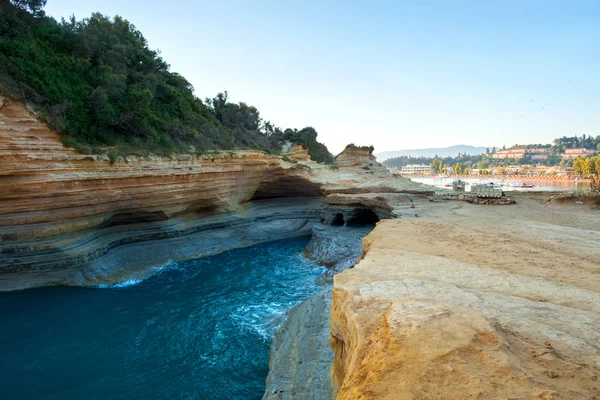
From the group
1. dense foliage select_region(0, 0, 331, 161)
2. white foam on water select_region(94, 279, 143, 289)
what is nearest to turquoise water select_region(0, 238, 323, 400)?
white foam on water select_region(94, 279, 143, 289)

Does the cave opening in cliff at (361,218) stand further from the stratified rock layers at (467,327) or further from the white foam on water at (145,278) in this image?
the stratified rock layers at (467,327)

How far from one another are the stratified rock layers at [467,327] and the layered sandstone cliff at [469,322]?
10 mm

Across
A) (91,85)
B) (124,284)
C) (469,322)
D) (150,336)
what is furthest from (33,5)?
(469,322)

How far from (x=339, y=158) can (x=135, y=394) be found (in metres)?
25.4

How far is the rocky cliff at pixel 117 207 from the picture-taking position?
494 inches

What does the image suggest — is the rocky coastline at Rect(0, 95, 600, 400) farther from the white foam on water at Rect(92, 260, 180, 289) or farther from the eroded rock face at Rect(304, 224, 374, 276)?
the white foam on water at Rect(92, 260, 180, 289)

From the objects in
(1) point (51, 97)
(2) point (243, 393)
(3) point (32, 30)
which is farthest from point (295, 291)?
(3) point (32, 30)

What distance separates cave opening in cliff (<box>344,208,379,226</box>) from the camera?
2134 cm

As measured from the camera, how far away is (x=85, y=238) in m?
14.8

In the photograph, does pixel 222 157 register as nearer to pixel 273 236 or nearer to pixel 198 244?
pixel 198 244

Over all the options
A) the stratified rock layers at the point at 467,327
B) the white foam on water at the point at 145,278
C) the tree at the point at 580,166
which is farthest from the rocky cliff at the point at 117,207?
the tree at the point at 580,166

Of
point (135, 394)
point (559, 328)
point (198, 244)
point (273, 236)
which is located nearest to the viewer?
point (559, 328)

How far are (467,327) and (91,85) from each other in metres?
18.7

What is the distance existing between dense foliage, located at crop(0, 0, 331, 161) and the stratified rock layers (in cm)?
1344
